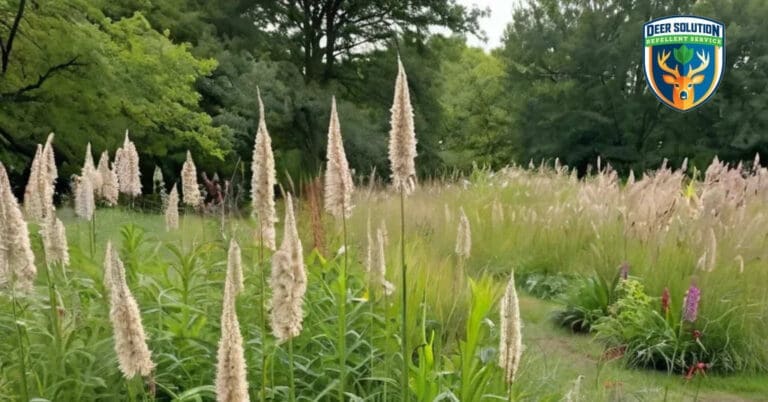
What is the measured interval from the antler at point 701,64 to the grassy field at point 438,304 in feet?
31.0

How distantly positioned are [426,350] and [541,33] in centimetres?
3889

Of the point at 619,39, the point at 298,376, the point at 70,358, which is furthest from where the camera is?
the point at 619,39

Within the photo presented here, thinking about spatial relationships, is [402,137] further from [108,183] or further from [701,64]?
[701,64]

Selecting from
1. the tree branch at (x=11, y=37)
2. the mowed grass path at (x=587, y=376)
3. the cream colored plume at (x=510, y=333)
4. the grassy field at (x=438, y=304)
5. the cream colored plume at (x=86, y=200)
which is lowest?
the mowed grass path at (x=587, y=376)

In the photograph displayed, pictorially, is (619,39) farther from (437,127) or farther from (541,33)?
(437,127)

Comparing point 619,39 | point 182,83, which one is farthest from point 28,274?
point 619,39

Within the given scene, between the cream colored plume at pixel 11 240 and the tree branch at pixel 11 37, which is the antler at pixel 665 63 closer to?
the tree branch at pixel 11 37

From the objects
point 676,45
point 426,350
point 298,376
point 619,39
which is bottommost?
point 298,376

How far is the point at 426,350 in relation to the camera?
291 centimetres

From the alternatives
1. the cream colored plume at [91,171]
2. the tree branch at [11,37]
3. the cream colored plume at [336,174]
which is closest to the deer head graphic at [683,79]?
the tree branch at [11,37]

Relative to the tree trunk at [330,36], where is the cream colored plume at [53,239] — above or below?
below

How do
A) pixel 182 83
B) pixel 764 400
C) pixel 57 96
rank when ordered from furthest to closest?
pixel 182 83 < pixel 57 96 < pixel 764 400

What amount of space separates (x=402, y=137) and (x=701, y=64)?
19.1 m

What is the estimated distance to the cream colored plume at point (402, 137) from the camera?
1.88 m
